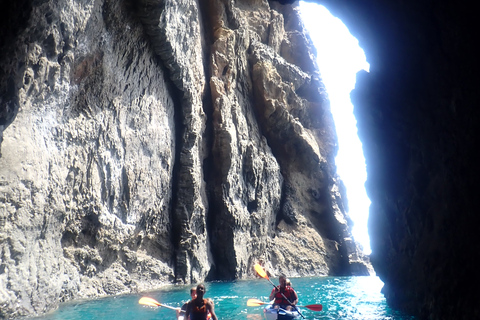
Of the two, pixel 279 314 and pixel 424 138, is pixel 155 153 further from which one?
pixel 424 138

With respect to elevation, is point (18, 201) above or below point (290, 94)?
below

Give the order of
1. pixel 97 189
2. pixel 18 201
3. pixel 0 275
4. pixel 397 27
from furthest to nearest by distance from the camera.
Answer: pixel 97 189
pixel 18 201
pixel 0 275
pixel 397 27

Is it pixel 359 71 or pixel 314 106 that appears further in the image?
pixel 314 106

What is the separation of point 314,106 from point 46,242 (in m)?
28.7

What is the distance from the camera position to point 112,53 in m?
14.6

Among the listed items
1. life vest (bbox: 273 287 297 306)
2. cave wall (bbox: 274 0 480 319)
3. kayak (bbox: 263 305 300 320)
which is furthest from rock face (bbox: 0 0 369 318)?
cave wall (bbox: 274 0 480 319)

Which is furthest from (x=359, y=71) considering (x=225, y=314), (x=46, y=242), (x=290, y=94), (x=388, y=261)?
(x=290, y=94)

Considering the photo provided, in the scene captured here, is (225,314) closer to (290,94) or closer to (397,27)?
(397,27)

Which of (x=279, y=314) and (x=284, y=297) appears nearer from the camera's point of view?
(x=279, y=314)

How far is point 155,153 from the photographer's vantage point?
59.6 feet

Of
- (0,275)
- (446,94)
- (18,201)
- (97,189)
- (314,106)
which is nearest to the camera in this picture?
(446,94)

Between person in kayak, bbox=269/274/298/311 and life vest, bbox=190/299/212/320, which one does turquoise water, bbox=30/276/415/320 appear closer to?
person in kayak, bbox=269/274/298/311

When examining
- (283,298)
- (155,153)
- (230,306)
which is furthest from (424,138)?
(155,153)

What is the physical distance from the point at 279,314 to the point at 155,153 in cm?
1029
